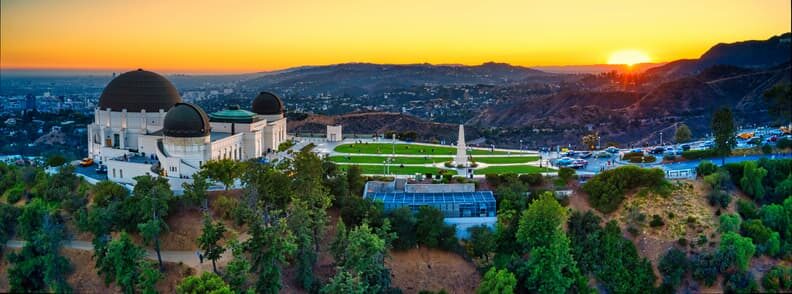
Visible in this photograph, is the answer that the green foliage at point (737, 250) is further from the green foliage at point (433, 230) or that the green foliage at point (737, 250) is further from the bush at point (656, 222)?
the green foliage at point (433, 230)

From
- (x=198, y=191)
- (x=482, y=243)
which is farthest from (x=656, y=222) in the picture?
(x=198, y=191)

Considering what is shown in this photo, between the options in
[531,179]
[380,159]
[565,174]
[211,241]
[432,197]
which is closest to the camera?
[211,241]

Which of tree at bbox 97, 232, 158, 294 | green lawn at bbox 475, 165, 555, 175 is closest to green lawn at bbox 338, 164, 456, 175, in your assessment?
green lawn at bbox 475, 165, 555, 175

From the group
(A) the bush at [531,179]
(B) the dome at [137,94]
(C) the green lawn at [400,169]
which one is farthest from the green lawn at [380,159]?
(B) the dome at [137,94]

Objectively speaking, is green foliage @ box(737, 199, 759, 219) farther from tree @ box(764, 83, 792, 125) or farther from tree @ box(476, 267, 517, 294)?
tree @ box(476, 267, 517, 294)

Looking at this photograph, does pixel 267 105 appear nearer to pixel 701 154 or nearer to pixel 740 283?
pixel 701 154

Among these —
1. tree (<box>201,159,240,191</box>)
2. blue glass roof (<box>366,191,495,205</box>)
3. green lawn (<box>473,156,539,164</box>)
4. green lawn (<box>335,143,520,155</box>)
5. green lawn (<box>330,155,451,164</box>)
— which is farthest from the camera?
green lawn (<box>335,143,520,155</box>)
